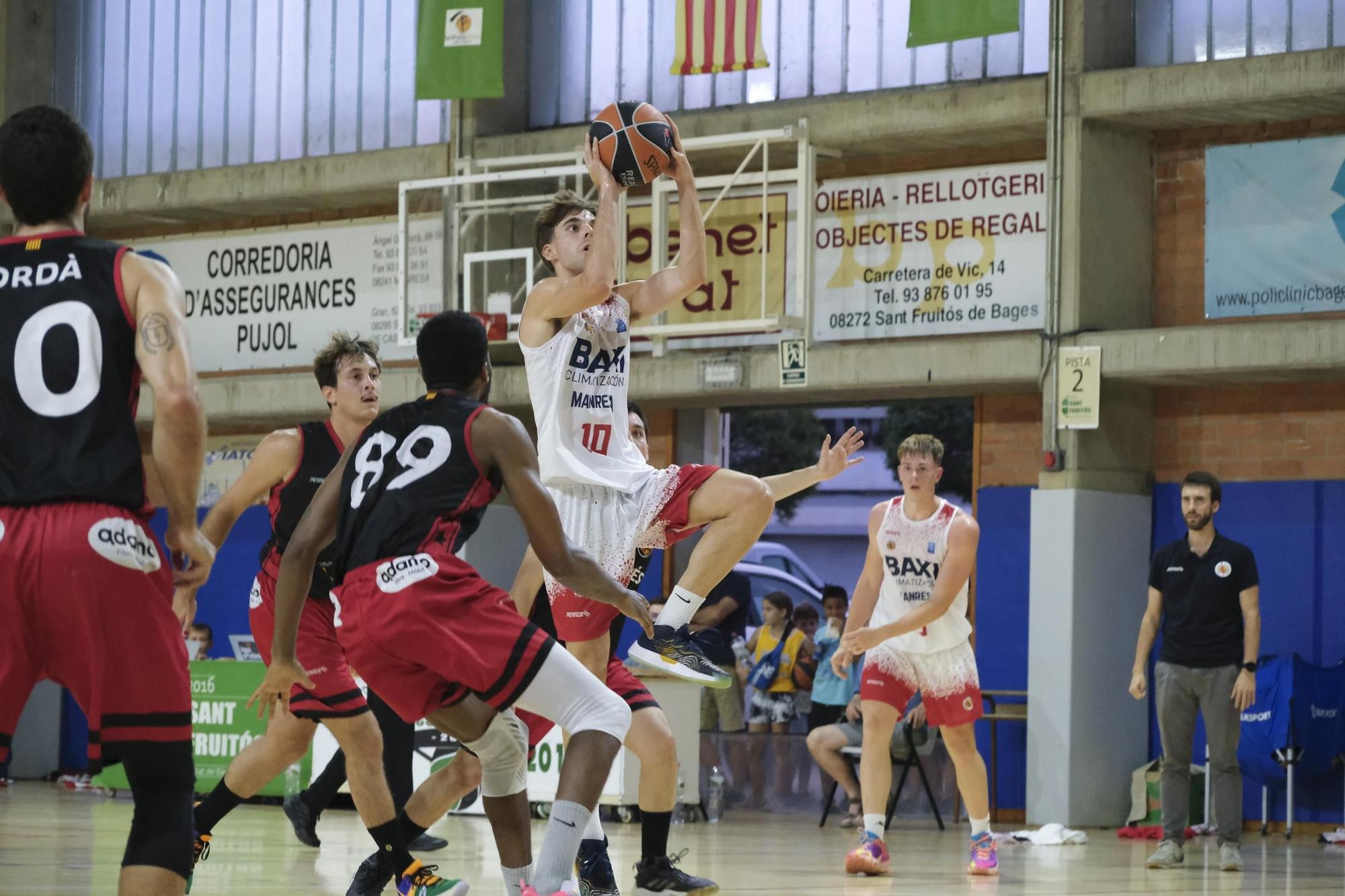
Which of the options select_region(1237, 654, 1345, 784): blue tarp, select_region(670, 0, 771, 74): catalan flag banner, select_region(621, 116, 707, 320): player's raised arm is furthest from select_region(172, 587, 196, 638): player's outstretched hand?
select_region(670, 0, 771, 74): catalan flag banner

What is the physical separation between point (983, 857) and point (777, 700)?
5.78 metres

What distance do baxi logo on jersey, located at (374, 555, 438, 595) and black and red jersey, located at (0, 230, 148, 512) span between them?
3.45 feet

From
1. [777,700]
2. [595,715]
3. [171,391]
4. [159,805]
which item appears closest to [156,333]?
[171,391]

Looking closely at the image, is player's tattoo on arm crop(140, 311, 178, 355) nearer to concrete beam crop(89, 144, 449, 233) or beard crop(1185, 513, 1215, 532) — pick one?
beard crop(1185, 513, 1215, 532)

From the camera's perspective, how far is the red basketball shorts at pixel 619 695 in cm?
648

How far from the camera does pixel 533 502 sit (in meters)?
5.01

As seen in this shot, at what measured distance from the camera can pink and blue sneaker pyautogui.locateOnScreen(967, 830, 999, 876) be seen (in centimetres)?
903

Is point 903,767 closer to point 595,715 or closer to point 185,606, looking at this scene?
point 185,606

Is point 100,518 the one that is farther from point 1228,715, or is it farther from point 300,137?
point 300,137

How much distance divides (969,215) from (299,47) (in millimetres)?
7274

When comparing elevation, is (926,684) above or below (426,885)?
above

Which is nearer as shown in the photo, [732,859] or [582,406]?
[582,406]

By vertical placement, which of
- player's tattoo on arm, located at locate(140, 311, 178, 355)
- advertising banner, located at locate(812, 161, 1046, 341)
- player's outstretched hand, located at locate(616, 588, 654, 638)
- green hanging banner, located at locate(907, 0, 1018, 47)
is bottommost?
player's outstretched hand, located at locate(616, 588, 654, 638)

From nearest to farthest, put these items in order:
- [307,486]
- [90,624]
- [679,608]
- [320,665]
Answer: [90,624] → [679,608] → [320,665] → [307,486]
